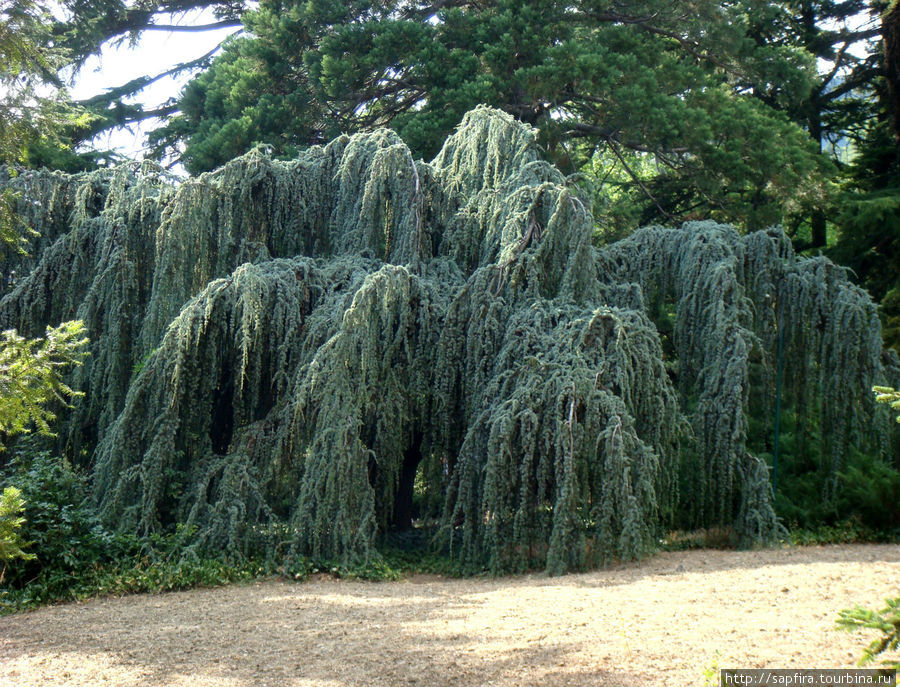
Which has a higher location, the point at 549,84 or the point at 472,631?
the point at 549,84

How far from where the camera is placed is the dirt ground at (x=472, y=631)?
11.9 ft

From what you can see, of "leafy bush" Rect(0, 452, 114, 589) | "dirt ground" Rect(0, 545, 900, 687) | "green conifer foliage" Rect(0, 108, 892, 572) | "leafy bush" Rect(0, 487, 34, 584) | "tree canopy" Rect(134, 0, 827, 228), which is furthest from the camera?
"tree canopy" Rect(134, 0, 827, 228)

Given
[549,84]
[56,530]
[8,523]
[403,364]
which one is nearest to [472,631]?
[8,523]

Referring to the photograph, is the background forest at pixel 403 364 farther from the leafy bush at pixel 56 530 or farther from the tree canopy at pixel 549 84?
the tree canopy at pixel 549 84

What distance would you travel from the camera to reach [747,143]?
37.0 feet

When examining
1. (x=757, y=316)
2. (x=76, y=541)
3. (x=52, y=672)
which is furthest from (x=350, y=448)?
(x=757, y=316)

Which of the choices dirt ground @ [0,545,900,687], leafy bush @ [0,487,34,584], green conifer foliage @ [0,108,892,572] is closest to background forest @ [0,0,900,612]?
green conifer foliage @ [0,108,892,572]

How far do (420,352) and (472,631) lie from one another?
2.94 m

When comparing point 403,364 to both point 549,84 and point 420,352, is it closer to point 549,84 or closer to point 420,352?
point 420,352

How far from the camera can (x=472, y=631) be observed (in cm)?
420

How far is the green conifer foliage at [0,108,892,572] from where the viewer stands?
5953 millimetres

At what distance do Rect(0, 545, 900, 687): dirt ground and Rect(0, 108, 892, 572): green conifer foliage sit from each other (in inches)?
25.6

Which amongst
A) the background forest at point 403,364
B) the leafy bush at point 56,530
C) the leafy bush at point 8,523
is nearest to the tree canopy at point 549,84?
the background forest at point 403,364

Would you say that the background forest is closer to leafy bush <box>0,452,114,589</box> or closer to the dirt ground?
leafy bush <box>0,452,114,589</box>
